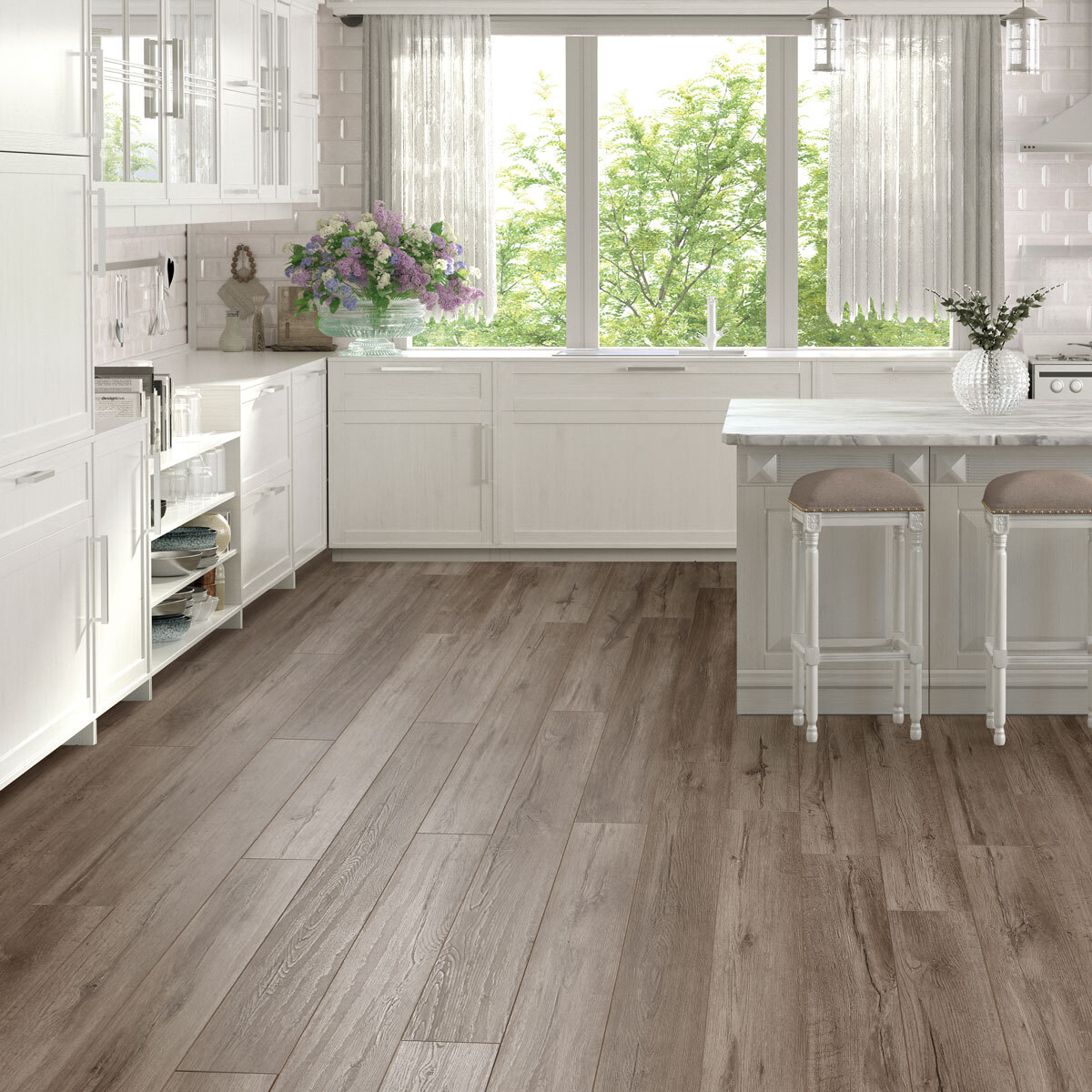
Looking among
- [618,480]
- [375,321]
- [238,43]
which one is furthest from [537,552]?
[238,43]

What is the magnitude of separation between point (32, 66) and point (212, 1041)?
233 cm

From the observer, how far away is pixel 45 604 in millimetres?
3793

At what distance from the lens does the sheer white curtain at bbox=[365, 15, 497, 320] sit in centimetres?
682

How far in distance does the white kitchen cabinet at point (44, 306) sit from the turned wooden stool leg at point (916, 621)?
2285 millimetres

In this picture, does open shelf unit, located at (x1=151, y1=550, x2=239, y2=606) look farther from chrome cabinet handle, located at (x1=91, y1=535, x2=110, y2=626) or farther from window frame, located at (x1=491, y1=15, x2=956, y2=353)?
window frame, located at (x1=491, y1=15, x2=956, y2=353)

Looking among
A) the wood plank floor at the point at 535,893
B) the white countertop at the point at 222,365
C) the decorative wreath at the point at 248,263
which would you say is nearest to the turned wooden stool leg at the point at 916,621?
the wood plank floor at the point at 535,893

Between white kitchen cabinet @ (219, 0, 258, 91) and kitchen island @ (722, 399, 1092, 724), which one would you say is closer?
kitchen island @ (722, 399, 1092, 724)

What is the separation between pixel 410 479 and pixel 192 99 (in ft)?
7.13

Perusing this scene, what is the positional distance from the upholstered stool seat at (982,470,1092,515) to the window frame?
2816 millimetres

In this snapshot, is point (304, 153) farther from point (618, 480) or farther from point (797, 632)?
point (797, 632)

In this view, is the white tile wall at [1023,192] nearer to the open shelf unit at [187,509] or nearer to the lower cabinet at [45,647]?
the open shelf unit at [187,509]

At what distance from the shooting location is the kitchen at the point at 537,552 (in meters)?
2.78

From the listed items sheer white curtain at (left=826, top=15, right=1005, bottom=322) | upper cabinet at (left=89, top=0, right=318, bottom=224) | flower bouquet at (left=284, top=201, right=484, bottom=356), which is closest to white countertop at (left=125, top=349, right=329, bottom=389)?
flower bouquet at (left=284, top=201, right=484, bottom=356)

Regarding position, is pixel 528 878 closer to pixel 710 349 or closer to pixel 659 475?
pixel 659 475
